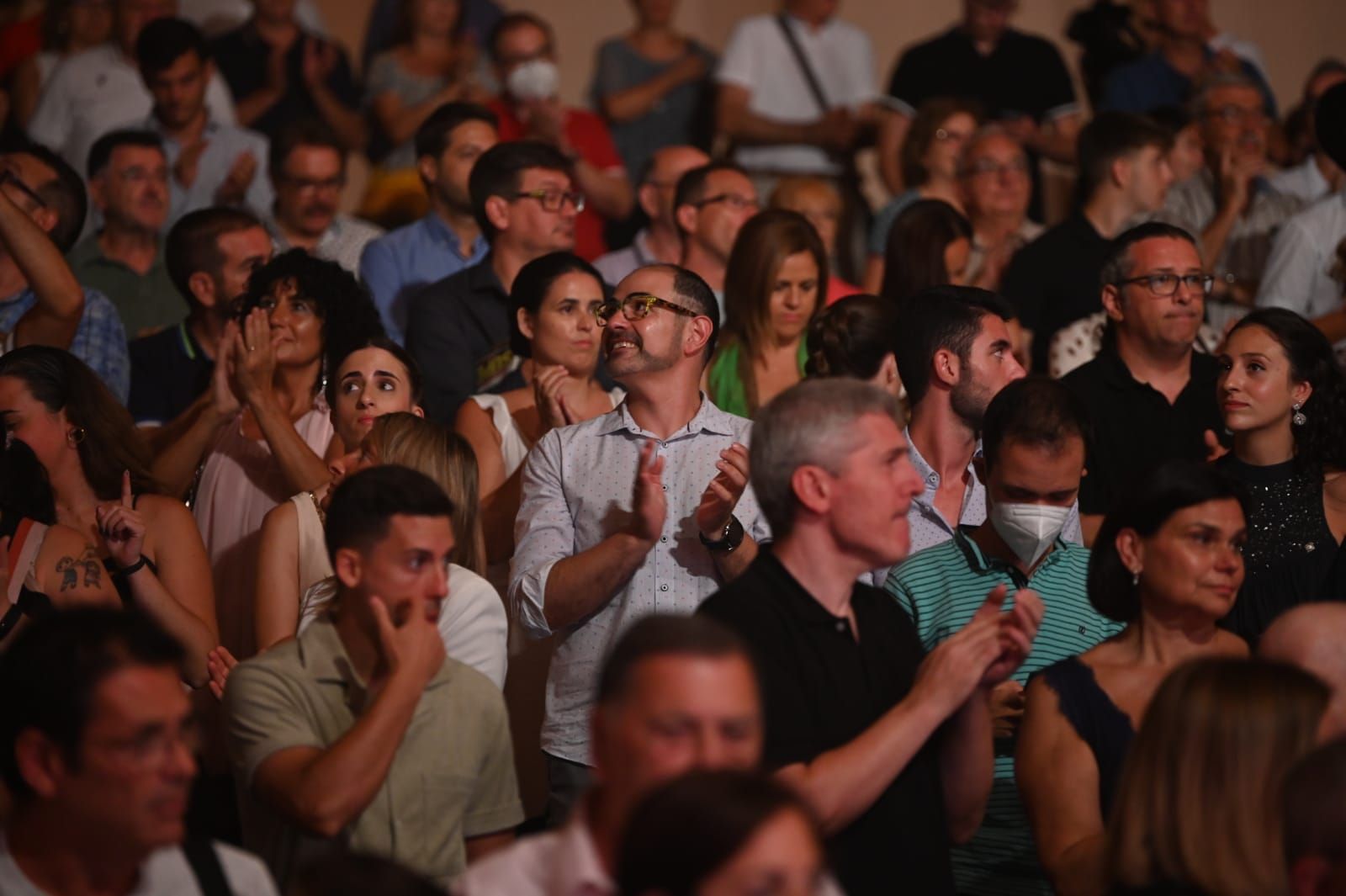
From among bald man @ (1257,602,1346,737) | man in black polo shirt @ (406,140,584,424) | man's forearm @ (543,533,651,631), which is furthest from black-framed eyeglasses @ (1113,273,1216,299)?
bald man @ (1257,602,1346,737)

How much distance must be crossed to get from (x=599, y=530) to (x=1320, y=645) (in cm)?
175

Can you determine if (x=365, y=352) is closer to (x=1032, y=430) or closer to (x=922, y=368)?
(x=922, y=368)

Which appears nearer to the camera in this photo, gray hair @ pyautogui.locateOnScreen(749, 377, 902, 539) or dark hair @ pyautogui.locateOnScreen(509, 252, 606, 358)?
gray hair @ pyautogui.locateOnScreen(749, 377, 902, 539)

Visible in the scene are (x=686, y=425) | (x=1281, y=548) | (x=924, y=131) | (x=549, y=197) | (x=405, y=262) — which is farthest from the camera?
(x=924, y=131)

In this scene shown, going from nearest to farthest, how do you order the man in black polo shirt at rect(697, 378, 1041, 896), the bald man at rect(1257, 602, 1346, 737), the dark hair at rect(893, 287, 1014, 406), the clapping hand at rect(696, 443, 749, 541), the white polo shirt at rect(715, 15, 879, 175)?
the man in black polo shirt at rect(697, 378, 1041, 896)
the bald man at rect(1257, 602, 1346, 737)
the clapping hand at rect(696, 443, 749, 541)
the dark hair at rect(893, 287, 1014, 406)
the white polo shirt at rect(715, 15, 879, 175)

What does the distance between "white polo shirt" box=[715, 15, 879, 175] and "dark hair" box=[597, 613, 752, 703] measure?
6.28 m

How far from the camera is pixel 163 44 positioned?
7566 millimetres

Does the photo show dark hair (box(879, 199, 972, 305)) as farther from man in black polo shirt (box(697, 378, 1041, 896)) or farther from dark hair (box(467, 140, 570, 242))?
man in black polo shirt (box(697, 378, 1041, 896))

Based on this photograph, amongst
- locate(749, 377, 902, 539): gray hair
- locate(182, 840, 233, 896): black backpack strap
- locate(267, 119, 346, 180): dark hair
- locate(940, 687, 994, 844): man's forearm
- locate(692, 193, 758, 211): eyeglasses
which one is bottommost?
locate(940, 687, 994, 844): man's forearm

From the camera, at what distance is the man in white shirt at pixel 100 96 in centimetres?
828

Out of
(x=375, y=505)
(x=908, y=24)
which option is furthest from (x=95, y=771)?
(x=908, y=24)

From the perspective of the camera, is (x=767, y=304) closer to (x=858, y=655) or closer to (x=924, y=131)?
(x=924, y=131)

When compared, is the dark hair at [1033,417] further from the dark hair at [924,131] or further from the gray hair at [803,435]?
the dark hair at [924,131]

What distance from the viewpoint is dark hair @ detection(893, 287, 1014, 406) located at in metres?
4.96
